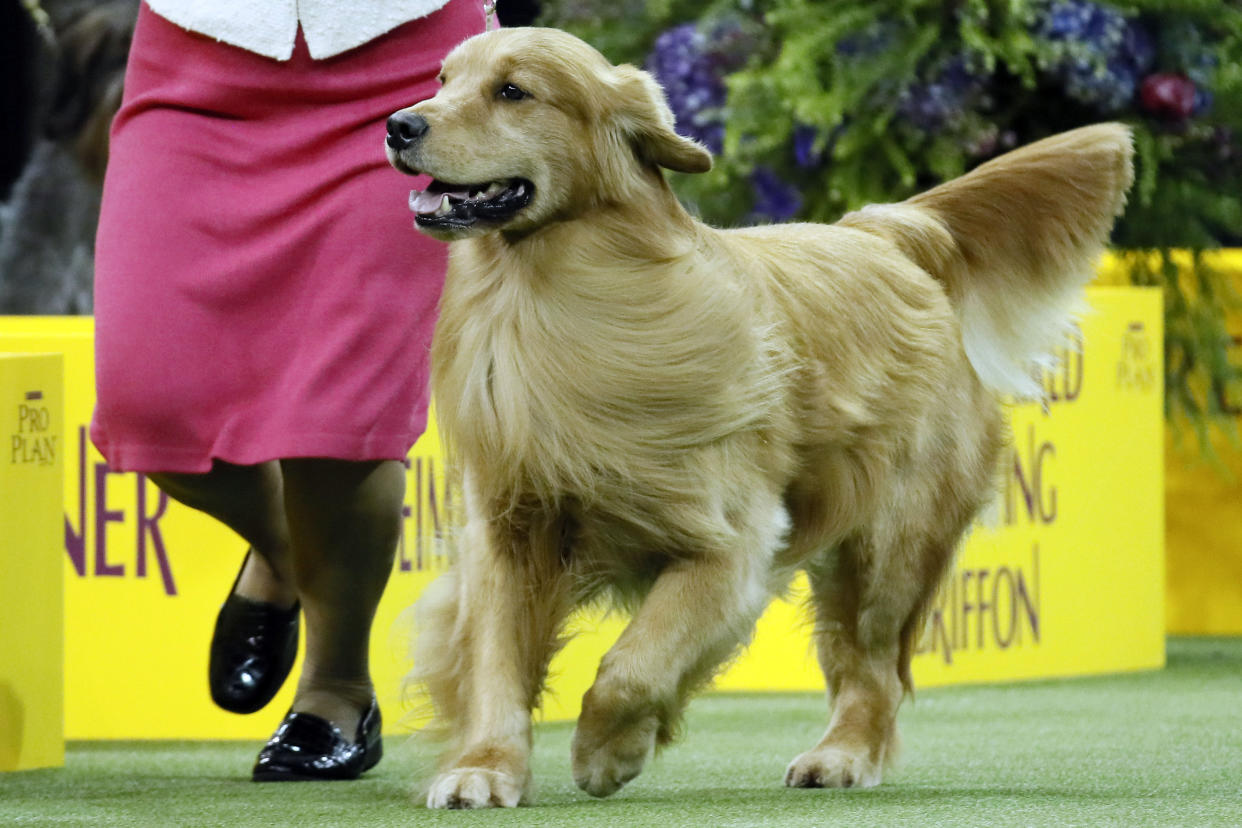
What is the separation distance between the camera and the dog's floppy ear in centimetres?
310

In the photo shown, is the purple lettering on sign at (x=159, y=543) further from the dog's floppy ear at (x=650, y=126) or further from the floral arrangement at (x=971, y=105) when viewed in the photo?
the floral arrangement at (x=971, y=105)

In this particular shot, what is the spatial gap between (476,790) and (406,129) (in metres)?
0.96

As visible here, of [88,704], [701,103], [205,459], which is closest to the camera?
[205,459]

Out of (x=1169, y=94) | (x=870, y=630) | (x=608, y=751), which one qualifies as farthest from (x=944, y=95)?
(x=608, y=751)

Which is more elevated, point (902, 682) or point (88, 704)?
point (902, 682)

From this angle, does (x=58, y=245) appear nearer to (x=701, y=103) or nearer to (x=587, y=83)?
(x=701, y=103)

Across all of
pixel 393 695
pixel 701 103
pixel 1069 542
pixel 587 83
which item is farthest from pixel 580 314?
pixel 701 103

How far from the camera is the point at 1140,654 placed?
19.5 ft

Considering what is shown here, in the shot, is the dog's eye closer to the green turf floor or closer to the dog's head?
the dog's head

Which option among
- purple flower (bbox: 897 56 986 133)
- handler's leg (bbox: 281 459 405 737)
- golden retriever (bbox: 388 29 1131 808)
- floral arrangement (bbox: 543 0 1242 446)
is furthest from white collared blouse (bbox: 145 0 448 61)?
purple flower (bbox: 897 56 986 133)

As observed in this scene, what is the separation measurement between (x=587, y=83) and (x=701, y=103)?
3.52 meters

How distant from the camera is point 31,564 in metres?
3.90

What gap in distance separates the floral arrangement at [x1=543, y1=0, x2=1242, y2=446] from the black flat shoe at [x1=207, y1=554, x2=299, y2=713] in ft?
9.12

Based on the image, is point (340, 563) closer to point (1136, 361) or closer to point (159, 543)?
point (159, 543)
